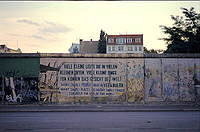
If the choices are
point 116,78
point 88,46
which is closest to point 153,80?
point 116,78

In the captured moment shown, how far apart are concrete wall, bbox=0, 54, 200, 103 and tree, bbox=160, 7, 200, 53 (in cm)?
1308

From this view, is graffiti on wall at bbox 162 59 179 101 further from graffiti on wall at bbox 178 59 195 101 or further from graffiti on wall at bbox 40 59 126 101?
graffiti on wall at bbox 40 59 126 101

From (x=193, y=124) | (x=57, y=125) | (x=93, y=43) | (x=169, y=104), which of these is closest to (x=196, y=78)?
(x=169, y=104)

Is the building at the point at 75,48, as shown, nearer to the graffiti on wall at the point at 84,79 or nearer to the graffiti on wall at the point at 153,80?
the graffiti on wall at the point at 84,79

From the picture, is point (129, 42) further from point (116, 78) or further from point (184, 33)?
point (116, 78)

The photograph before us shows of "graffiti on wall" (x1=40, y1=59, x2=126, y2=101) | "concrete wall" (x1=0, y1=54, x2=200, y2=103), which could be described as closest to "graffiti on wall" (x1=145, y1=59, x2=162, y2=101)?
"concrete wall" (x1=0, y1=54, x2=200, y2=103)

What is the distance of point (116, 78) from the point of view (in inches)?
821

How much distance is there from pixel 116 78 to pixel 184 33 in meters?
18.1

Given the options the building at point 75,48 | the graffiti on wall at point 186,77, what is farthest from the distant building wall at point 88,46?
the graffiti on wall at point 186,77

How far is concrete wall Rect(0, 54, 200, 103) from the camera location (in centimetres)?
2061

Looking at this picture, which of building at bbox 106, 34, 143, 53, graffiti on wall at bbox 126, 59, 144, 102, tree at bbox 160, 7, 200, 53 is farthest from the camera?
building at bbox 106, 34, 143, 53

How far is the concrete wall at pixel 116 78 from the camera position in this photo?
20609 millimetres

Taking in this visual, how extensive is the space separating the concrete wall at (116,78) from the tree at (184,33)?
42.9 ft

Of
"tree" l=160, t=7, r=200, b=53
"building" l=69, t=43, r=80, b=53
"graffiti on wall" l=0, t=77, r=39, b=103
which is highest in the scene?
"building" l=69, t=43, r=80, b=53
